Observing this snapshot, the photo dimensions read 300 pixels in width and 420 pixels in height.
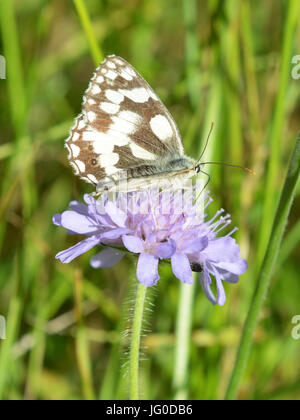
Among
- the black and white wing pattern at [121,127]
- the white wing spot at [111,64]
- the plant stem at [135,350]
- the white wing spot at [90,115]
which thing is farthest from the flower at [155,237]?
the white wing spot at [111,64]

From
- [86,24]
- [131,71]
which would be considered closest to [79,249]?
[131,71]

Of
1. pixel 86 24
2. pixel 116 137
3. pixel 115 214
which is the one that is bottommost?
pixel 115 214

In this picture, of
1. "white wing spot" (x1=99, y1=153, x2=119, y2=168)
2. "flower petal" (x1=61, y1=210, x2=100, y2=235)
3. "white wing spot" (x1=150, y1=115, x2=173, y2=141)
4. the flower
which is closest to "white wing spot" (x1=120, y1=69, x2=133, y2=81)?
"white wing spot" (x1=150, y1=115, x2=173, y2=141)

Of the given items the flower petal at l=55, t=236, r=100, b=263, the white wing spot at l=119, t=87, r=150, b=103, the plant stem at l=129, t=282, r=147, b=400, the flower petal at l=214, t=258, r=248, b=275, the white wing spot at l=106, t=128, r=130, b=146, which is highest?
the white wing spot at l=119, t=87, r=150, b=103

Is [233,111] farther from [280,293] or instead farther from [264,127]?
[280,293]

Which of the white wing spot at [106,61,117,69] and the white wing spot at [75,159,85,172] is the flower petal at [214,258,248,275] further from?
the white wing spot at [106,61,117,69]

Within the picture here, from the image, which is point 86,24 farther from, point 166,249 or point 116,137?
point 166,249

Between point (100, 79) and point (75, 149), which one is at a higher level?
point (100, 79)

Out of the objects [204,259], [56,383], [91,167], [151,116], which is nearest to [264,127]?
[151,116]
